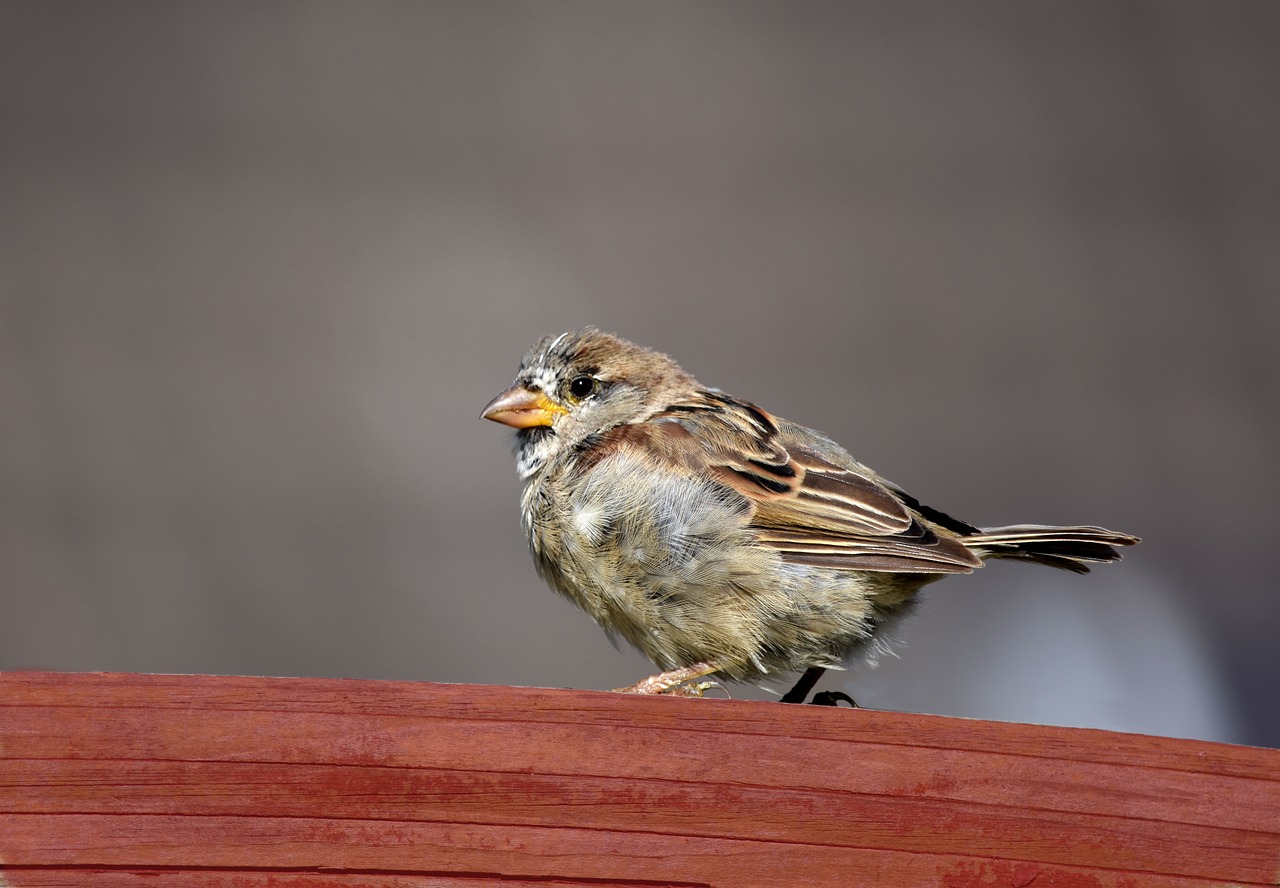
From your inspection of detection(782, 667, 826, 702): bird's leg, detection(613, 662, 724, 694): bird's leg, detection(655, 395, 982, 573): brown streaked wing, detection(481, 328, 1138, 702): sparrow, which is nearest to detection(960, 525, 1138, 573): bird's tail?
detection(481, 328, 1138, 702): sparrow

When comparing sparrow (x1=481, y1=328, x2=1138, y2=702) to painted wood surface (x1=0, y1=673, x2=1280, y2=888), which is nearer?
painted wood surface (x1=0, y1=673, x2=1280, y2=888)

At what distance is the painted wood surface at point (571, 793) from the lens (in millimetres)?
1567

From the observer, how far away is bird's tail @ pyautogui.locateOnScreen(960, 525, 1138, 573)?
2971 mm

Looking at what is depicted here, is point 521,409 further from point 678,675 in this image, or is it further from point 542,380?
point 678,675

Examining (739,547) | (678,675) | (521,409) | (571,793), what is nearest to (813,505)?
(739,547)

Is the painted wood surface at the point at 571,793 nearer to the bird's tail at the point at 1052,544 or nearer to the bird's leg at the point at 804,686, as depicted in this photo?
the bird's tail at the point at 1052,544

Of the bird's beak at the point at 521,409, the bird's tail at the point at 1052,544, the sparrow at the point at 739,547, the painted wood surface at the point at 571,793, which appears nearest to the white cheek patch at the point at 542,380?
the bird's beak at the point at 521,409

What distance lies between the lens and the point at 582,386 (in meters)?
3.80

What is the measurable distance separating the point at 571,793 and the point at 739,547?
145 centimetres

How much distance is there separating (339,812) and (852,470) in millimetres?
2130

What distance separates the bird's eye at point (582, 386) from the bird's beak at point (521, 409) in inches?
2.8

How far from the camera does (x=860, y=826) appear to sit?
5.38 feet

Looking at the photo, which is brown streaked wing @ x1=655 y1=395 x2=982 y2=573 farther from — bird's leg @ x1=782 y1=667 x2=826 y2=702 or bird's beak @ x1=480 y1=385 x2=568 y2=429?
bird's leg @ x1=782 y1=667 x2=826 y2=702

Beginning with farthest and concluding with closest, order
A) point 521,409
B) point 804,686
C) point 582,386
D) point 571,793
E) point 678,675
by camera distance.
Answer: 1. point 582,386
2. point 521,409
3. point 804,686
4. point 678,675
5. point 571,793
